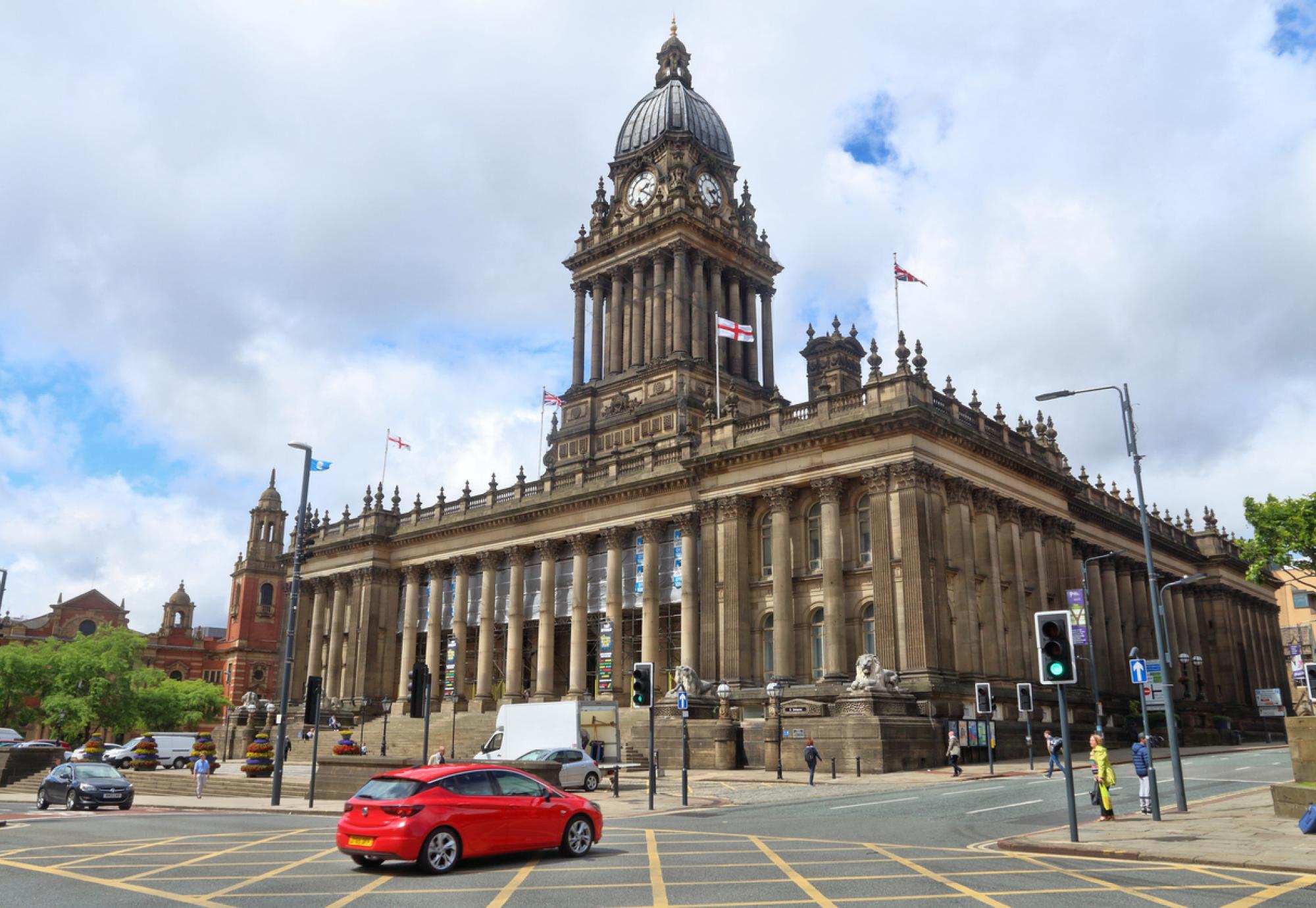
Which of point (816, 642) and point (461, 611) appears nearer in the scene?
point (816, 642)

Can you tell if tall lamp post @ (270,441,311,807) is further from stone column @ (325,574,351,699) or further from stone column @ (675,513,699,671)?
stone column @ (325,574,351,699)

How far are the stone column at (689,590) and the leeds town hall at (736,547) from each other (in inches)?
5.6

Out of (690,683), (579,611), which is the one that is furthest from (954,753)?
(579,611)

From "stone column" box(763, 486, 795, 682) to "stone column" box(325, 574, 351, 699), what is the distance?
36.2 m

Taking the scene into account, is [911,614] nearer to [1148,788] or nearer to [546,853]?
[1148,788]

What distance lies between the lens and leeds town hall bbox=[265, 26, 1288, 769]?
4747cm

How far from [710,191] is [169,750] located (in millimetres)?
51111

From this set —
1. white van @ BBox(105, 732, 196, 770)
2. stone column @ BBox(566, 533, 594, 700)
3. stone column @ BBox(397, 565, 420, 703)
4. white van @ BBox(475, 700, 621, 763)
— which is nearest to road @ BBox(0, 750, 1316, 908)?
white van @ BBox(475, 700, 621, 763)

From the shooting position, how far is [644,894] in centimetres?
1297

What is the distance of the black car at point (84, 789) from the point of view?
3161 centimetres

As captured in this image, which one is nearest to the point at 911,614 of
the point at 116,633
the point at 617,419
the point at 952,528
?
the point at 952,528

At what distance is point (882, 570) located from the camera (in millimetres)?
47031

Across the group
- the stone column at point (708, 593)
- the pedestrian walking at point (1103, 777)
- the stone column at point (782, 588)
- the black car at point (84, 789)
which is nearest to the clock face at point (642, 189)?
the stone column at point (708, 593)

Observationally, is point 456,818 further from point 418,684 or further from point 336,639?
point 336,639
